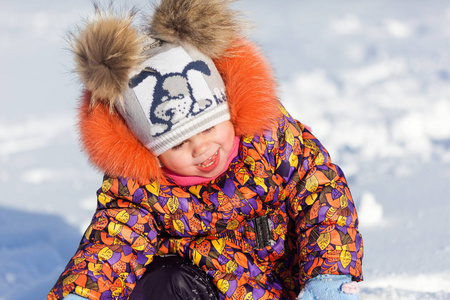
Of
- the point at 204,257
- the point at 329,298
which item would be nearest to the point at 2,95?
the point at 204,257

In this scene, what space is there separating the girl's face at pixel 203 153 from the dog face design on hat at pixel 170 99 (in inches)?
2.6

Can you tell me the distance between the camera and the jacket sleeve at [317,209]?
3.91 ft

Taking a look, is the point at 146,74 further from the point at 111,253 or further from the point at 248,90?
the point at 111,253

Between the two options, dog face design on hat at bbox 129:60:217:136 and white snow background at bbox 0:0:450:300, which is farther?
white snow background at bbox 0:0:450:300

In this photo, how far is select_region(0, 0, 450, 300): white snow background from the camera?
70.8 inches

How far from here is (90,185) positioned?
262 cm

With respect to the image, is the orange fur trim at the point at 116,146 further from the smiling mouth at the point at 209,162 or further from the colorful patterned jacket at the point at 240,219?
the smiling mouth at the point at 209,162

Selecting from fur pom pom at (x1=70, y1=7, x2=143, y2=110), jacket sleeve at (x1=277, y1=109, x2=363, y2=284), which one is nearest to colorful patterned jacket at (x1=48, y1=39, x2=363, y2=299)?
jacket sleeve at (x1=277, y1=109, x2=363, y2=284)

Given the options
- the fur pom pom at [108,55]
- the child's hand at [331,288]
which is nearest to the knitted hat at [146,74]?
the fur pom pom at [108,55]

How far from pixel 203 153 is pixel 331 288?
0.41 m

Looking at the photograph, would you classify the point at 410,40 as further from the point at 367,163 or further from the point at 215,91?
the point at 215,91

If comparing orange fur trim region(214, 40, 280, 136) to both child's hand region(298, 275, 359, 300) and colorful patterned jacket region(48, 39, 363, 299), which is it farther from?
child's hand region(298, 275, 359, 300)

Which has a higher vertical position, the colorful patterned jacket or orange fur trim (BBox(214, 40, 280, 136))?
orange fur trim (BBox(214, 40, 280, 136))

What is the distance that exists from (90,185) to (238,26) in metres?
1.63
